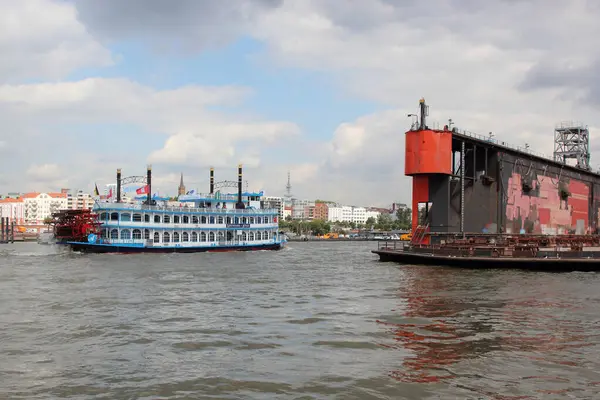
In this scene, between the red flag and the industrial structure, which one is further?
the red flag

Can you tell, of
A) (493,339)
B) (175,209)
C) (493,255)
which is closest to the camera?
(493,339)

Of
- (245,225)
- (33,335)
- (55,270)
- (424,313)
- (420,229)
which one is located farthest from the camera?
(245,225)

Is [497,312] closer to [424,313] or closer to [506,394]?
[424,313]

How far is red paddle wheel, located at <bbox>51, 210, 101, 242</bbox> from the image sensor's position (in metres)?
58.0

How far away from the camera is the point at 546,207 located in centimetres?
5775

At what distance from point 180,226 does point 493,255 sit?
34018 mm

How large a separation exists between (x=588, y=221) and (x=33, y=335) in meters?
67.7

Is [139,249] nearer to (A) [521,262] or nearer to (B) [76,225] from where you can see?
(B) [76,225]

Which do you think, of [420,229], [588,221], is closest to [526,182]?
[420,229]

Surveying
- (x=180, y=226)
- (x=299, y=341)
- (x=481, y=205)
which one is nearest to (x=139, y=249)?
(x=180, y=226)

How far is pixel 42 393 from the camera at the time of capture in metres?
10.6

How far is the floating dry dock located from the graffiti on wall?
6376 mm

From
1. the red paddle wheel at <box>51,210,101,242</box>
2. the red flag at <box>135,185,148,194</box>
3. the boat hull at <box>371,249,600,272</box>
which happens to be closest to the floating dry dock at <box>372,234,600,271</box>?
the boat hull at <box>371,249,600,272</box>

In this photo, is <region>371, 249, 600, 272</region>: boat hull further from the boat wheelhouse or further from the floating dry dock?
the boat wheelhouse
